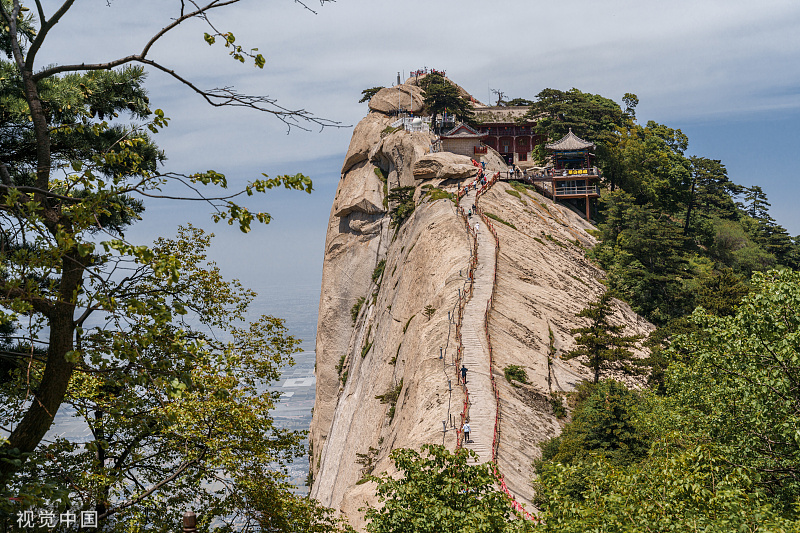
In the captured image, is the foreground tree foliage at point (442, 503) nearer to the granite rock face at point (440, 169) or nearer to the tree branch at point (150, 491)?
the tree branch at point (150, 491)

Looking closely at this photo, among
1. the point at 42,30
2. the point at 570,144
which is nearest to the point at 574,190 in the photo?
the point at 570,144

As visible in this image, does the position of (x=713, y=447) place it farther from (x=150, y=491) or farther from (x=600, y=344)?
(x=600, y=344)

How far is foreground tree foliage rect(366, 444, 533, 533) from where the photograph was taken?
13.5m

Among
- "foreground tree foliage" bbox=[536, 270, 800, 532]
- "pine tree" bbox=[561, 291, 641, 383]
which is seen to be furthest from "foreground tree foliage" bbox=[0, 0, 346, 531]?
"pine tree" bbox=[561, 291, 641, 383]

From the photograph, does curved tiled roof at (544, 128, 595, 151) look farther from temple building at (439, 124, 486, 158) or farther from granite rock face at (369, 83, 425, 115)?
granite rock face at (369, 83, 425, 115)

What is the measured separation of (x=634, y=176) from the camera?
77.1 meters

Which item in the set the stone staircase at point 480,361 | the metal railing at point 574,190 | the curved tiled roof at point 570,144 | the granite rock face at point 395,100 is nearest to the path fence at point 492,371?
the stone staircase at point 480,361

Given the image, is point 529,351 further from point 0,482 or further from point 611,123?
point 611,123

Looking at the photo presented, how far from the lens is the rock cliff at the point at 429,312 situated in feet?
97.4

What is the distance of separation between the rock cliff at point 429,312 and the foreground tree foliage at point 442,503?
9112 mm

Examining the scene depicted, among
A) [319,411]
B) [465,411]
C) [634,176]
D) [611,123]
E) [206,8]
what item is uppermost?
[611,123]

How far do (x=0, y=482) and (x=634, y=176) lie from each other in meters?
76.8

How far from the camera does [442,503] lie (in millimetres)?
14133

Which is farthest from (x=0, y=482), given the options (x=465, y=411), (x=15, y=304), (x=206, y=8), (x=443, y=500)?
(x=465, y=411)
